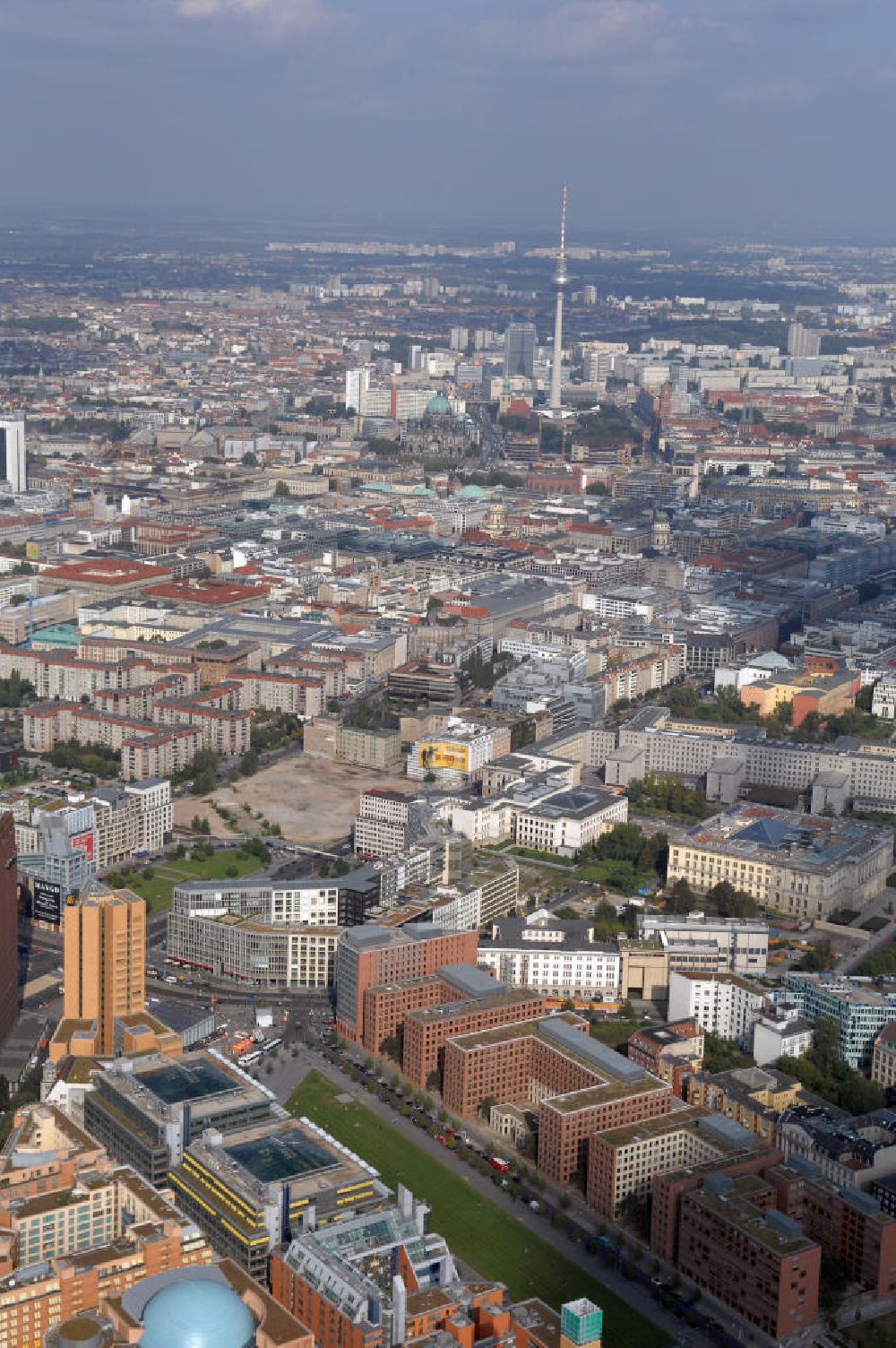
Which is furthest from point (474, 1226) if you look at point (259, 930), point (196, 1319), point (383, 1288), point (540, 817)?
point (540, 817)

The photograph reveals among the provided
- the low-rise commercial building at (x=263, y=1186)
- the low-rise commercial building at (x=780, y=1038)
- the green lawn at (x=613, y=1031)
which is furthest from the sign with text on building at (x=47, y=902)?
the low-rise commercial building at (x=780, y=1038)

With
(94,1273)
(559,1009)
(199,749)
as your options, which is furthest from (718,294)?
(94,1273)

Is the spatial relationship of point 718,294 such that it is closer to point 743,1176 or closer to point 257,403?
point 257,403

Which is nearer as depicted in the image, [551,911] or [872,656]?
[551,911]

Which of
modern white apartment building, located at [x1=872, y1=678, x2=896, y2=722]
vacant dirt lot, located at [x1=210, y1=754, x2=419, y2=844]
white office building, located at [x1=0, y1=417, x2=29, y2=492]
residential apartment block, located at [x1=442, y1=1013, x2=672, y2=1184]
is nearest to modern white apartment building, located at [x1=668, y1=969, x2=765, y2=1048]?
residential apartment block, located at [x1=442, y1=1013, x2=672, y2=1184]

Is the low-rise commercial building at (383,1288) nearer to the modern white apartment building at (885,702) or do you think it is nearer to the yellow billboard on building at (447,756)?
the yellow billboard on building at (447,756)

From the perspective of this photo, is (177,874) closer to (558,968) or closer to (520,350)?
(558,968)
